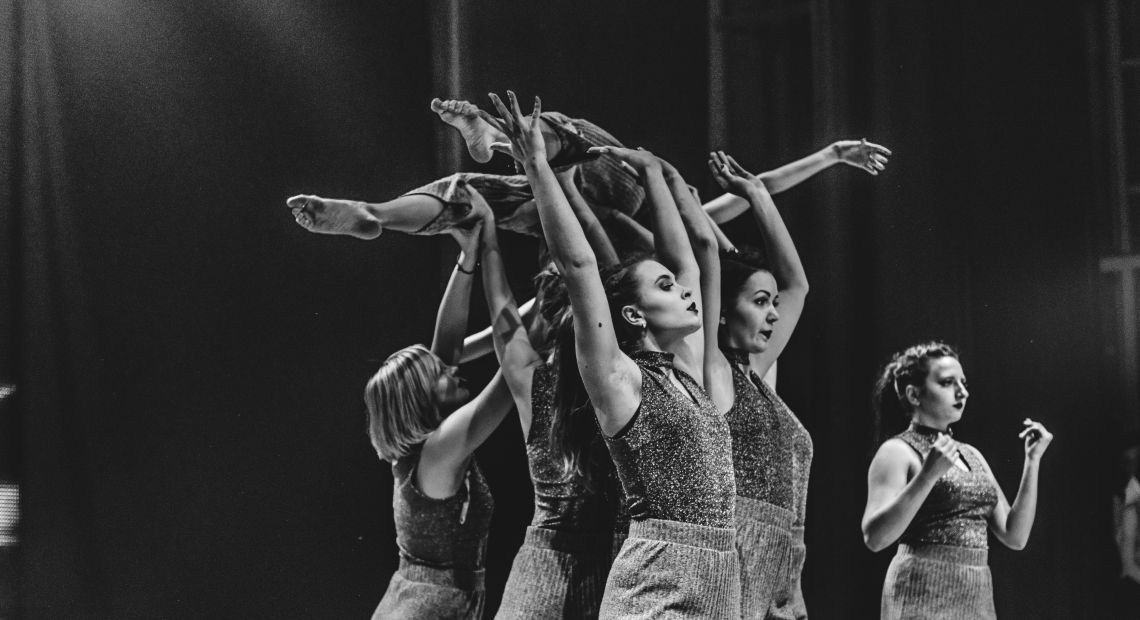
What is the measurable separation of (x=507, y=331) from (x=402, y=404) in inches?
13.2

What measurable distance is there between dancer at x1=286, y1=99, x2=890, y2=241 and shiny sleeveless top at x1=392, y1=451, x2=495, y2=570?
66 centimetres

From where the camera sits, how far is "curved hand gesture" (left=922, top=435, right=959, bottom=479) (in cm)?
303

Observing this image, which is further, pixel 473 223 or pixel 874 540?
pixel 874 540

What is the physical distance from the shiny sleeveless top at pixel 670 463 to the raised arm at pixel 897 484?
0.84m

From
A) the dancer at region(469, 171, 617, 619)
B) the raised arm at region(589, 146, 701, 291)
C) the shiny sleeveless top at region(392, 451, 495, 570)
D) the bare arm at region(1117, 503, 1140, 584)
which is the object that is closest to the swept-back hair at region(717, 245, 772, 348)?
the raised arm at region(589, 146, 701, 291)

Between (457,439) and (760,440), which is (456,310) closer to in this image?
(457,439)

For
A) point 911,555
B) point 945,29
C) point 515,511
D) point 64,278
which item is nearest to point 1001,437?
point 911,555

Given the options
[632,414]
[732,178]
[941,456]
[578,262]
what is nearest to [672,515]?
[632,414]

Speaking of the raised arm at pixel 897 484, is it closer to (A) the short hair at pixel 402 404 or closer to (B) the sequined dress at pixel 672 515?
(B) the sequined dress at pixel 672 515

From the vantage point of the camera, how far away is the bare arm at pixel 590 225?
3.07m

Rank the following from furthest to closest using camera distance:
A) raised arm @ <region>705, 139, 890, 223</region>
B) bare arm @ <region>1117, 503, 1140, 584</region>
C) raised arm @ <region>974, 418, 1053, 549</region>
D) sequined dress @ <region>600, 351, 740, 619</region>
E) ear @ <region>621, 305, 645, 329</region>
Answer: bare arm @ <region>1117, 503, 1140, 584</region> → raised arm @ <region>705, 139, 890, 223</region> → raised arm @ <region>974, 418, 1053, 549</region> → ear @ <region>621, 305, 645, 329</region> → sequined dress @ <region>600, 351, 740, 619</region>

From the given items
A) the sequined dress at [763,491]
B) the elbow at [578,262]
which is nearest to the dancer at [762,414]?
the sequined dress at [763,491]

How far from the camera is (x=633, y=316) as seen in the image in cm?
258

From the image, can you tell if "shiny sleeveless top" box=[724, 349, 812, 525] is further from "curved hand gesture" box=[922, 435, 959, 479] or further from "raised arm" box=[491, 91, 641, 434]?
"raised arm" box=[491, 91, 641, 434]
